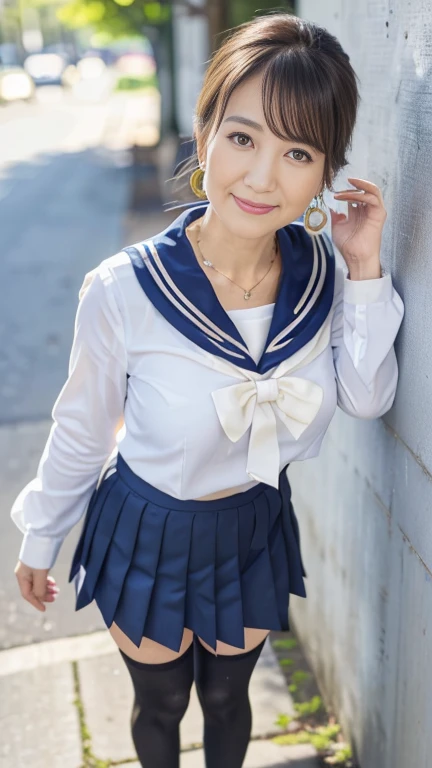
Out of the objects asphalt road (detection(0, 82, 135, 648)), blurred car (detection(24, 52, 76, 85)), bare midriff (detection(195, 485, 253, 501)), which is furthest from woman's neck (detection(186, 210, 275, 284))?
blurred car (detection(24, 52, 76, 85))

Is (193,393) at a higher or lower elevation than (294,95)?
lower

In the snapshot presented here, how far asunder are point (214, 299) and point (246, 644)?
32.1 inches

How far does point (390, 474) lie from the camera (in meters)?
2.00

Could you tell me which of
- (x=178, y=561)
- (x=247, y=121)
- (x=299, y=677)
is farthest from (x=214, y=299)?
(x=299, y=677)

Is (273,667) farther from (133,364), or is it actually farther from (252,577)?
(133,364)

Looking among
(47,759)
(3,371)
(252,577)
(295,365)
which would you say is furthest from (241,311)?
(3,371)

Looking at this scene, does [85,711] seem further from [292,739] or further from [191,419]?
[191,419]

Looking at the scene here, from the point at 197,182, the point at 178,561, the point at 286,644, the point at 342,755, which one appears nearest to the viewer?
the point at 178,561

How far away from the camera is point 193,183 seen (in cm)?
194

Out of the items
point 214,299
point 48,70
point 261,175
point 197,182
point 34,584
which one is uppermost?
point 261,175

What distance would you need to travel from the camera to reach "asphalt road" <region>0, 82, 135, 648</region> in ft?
11.4

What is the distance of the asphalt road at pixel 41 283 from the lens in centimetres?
347

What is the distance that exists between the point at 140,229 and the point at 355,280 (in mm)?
Answer: 8033

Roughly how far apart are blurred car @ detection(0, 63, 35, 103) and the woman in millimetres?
32315
